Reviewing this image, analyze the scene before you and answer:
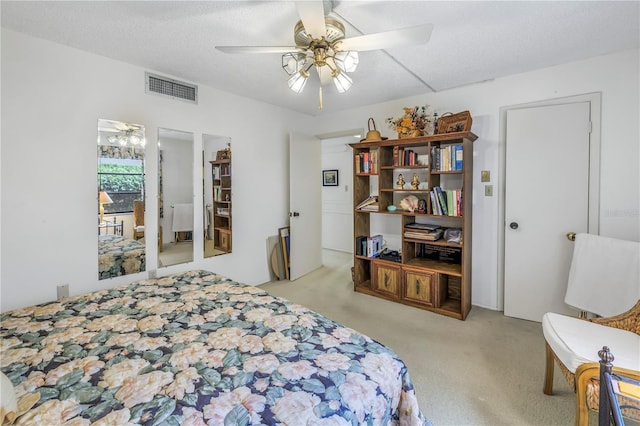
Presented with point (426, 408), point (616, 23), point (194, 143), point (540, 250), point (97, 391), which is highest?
point (616, 23)

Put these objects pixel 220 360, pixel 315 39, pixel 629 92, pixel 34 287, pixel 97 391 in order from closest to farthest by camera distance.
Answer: pixel 97 391
pixel 220 360
pixel 315 39
pixel 34 287
pixel 629 92

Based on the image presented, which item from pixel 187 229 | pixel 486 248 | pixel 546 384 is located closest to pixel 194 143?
pixel 187 229

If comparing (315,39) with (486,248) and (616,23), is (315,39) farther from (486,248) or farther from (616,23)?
(486,248)

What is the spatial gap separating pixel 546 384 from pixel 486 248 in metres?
1.47

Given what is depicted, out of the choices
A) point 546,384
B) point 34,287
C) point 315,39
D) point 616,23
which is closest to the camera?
point 315,39

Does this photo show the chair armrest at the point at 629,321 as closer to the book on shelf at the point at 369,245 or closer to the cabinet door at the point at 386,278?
the cabinet door at the point at 386,278

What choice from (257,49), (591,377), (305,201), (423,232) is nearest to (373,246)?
(423,232)

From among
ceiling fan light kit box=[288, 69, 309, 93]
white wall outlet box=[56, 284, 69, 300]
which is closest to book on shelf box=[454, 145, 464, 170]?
ceiling fan light kit box=[288, 69, 309, 93]

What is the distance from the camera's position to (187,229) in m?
3.01

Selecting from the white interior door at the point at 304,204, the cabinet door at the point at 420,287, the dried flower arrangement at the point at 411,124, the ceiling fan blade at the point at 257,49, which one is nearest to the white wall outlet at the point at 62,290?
the ceiling fan blade at the point at 257,49

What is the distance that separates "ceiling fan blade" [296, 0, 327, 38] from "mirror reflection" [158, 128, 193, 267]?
1922 millimetres

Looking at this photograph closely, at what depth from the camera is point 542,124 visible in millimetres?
2639

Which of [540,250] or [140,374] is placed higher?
[540,250]

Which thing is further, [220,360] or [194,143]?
[194,143]
